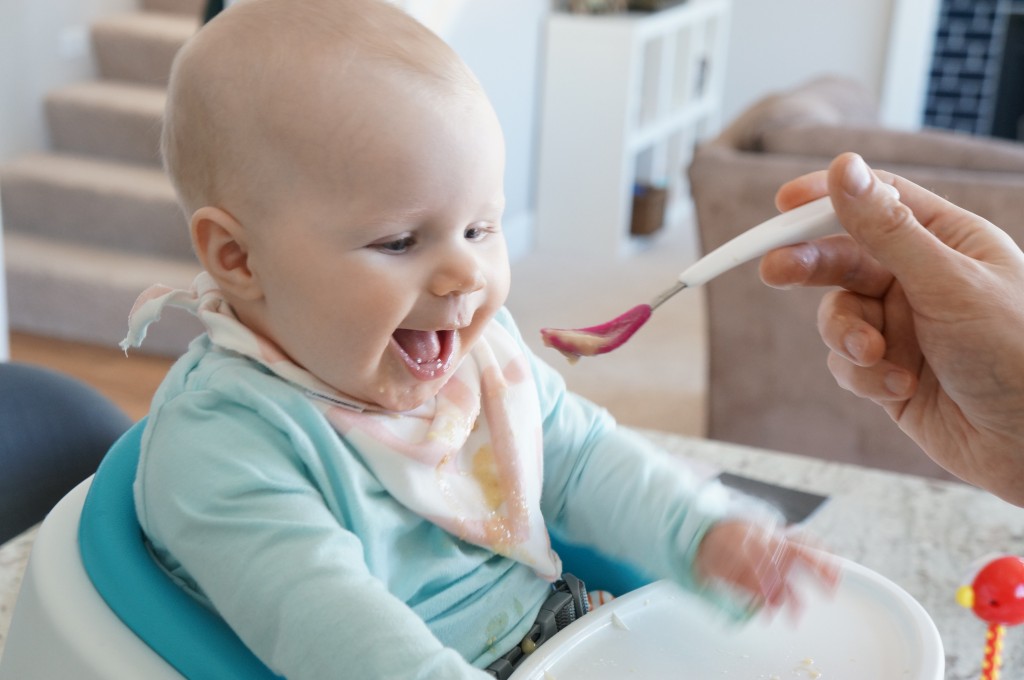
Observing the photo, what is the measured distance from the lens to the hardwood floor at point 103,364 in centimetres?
299

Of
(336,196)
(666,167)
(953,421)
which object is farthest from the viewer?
(666,167)

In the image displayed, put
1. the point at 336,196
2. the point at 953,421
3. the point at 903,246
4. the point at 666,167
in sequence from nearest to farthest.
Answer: the point at 336,196, the point at 903,246, the point at 953,421, the point at 666,167

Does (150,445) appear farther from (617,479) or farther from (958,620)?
(958,620)

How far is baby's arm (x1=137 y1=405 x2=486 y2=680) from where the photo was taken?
26.2 inches

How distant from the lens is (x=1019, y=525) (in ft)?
3.69

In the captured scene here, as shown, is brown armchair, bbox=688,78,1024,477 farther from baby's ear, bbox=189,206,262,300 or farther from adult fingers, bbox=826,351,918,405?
baby's ear, bbox=189,206,262,300

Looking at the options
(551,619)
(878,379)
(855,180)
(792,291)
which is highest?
(855,180)

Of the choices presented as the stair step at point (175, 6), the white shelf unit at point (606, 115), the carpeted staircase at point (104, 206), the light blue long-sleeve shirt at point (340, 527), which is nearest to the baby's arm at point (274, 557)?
the light blue long-sleeve shirt at point (340, 527)

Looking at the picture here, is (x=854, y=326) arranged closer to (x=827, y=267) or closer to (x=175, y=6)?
(x=827, y=267)

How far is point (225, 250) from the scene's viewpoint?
0.80 meters

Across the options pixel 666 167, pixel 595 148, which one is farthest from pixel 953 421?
pixel 666 167

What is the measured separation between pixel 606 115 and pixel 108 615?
365 cm

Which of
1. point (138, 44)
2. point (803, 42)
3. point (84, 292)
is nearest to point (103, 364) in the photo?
point (84, 292)

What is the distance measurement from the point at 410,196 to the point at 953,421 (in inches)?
22.2
